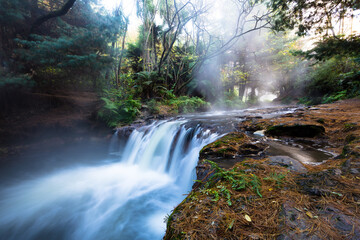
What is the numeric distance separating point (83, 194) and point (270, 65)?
23644 mm

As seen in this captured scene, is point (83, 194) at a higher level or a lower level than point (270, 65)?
lower

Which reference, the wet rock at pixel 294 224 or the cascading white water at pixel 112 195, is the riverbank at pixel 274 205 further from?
the cascading white water at pixel 112 195

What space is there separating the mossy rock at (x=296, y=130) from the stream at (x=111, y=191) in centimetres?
121

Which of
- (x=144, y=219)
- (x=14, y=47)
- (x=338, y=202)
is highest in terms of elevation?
(x=14, y=47)

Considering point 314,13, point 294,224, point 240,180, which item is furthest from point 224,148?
point 314,13

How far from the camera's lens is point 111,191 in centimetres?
453

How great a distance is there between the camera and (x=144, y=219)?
3436mm

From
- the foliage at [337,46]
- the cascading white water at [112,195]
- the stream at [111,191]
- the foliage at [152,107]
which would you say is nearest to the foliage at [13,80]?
the stream at [111,191]

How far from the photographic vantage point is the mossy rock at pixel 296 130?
3.94 m

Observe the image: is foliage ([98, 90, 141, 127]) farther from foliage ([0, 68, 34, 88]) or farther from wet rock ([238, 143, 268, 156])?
wet rock ([238, 143, 268, 156])

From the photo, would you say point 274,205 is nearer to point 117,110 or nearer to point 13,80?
point 117,110

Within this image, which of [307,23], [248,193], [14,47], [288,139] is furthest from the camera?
[14,47]

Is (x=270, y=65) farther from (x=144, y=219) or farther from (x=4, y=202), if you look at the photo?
(x=4, y=202)

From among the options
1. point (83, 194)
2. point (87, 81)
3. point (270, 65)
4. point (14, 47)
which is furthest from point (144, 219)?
point (270, 65)
